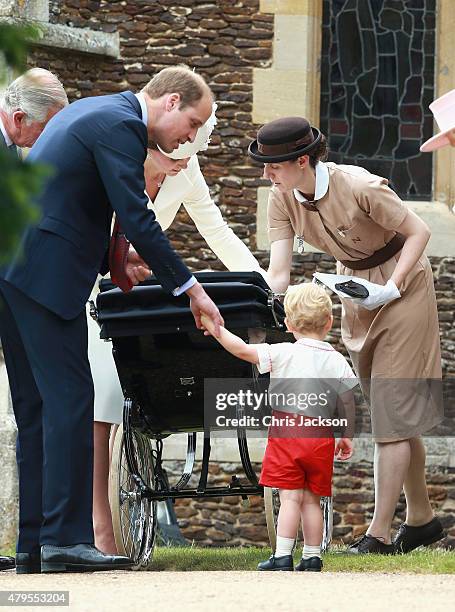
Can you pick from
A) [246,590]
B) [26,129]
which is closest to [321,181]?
[26,129]

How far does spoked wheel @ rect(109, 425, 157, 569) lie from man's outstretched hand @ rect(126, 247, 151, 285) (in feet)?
2.80

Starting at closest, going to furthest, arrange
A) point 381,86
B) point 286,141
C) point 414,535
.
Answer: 1. point 286,141
2. point 414,535
3. point 381,86

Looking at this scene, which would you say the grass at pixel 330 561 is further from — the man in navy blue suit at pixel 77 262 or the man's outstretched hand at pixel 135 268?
the man's outstretched hand at pixel 135 268

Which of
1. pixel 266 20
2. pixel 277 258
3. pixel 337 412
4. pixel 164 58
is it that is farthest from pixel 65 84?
pixel 337 412

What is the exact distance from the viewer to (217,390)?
5961 mm

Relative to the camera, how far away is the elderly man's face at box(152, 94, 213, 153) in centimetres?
506

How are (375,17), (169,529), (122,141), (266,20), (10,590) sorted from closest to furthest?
1. (10,590)
2. (122,141)
3. (169,529)
4. (266,20)
5. (375,17)

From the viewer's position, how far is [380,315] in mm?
6328

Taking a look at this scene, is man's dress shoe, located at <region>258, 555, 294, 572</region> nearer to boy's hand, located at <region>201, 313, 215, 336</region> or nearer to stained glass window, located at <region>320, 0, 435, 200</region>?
boy's hand, located at <region>201, 313, 215, 336</region>

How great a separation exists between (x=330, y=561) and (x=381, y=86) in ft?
18.1

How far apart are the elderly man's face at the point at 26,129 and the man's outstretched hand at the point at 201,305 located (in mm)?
874

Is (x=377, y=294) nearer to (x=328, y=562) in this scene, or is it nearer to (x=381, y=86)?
(x=328, y=562)

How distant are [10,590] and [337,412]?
1.84 metres

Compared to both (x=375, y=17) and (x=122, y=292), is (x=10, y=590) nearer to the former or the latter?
(x=122, y=292)
